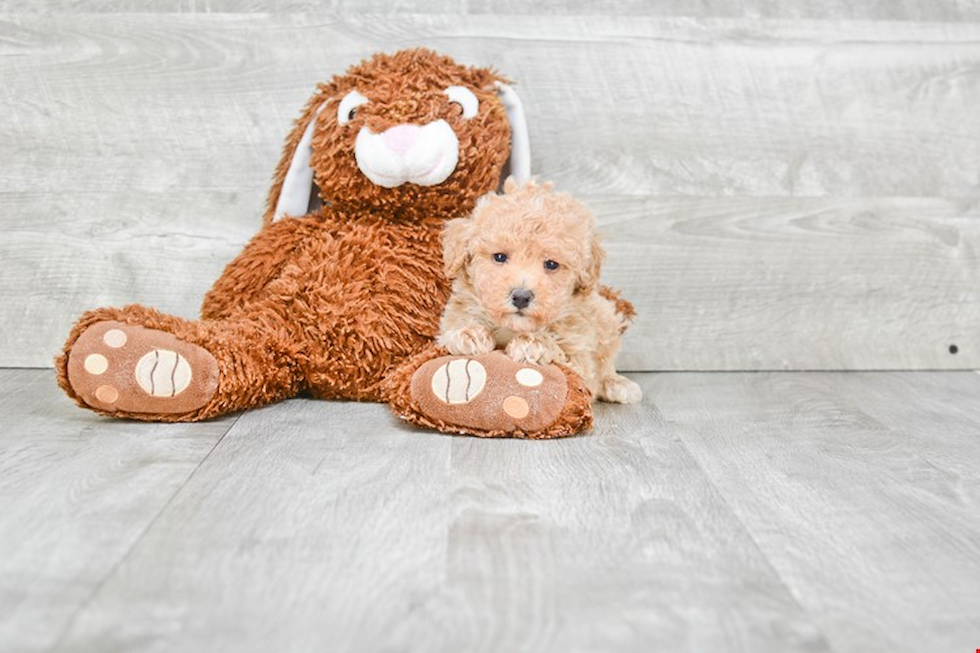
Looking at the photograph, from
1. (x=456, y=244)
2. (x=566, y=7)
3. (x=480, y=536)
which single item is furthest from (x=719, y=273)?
(x=480, y=536)

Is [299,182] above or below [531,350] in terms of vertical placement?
above

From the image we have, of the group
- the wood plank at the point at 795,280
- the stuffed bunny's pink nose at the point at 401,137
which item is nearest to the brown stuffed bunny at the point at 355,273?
the stuffed bunny's pink nose at the point at 401,137

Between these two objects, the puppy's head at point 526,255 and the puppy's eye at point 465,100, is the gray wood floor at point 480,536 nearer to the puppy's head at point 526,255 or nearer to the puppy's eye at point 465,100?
the puppy's head at point 526,255

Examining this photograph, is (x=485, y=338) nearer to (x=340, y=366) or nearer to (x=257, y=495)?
(x=340, y=366)

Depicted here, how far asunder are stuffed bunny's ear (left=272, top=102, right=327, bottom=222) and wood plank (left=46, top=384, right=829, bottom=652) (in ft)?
1.27

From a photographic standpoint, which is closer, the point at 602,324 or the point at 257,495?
the point at 257,495

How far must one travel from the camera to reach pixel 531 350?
1142 millimetres

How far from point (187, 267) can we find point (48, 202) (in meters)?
0.22

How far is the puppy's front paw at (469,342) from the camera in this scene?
115cm

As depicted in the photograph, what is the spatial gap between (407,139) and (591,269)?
0.27m

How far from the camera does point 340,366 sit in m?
1.26

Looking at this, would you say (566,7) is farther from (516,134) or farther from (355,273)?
(355,273)

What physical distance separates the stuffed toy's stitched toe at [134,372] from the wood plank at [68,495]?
3cm

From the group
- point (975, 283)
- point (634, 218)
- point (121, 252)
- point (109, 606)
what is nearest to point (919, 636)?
point (109, 606)
